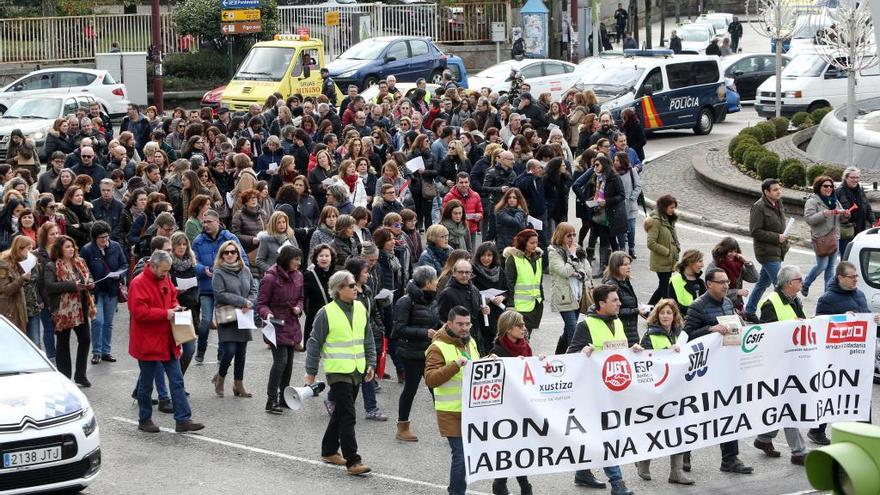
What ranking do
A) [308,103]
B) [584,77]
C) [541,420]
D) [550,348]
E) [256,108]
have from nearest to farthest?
[541,420]
[550,348]
[256,108]
[308,103]
[584,77]

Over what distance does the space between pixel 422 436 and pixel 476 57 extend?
3788 centimetres

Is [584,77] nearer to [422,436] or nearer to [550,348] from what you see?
[550,348]

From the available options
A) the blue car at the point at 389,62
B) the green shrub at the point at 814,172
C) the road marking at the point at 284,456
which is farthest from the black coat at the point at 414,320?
the blue car at the point at 389,62

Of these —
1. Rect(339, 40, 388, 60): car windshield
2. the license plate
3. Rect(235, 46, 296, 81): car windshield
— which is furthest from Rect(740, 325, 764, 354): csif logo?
Rect(339, 40, 388, 60): car windshield

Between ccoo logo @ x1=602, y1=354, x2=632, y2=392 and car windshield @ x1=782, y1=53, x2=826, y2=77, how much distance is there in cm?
2529

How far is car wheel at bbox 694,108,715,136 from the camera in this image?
114 ft

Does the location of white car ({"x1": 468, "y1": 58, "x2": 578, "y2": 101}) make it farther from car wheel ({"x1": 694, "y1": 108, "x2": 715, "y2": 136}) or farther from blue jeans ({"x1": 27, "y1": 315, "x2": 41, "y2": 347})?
blue jeans ({"x1": 27, "y1": 315, "x2": 41, "y2": 347})

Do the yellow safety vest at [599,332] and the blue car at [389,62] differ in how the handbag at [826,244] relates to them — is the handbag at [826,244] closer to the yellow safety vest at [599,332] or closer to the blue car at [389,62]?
the yellow safety vest at [599,332]

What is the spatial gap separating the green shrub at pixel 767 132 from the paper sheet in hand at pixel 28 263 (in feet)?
60.1

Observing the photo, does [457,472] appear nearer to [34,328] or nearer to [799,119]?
[34,328]

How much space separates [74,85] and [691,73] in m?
14.2

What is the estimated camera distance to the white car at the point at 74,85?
3697cm

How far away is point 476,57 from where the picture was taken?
1999 inches

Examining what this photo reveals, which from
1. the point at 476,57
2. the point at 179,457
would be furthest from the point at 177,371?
the point at 476,57
